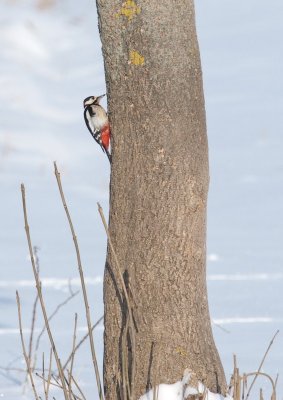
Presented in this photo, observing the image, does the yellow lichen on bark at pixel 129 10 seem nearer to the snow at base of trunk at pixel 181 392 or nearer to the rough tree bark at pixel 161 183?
the rough tree bark at pixel 161 183

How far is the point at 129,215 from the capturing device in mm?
3504

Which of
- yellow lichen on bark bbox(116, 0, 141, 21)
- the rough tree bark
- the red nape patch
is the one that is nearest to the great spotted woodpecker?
the red nape patch

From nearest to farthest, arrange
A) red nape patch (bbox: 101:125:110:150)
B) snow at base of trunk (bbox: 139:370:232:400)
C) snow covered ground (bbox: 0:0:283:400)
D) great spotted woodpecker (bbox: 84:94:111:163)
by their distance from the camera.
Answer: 1. snow at base of trunk (bbox: 139:370:232:400)
2. red nape patch (bbox: 101:125:110:150)
3. great spotted woodpecker (bbox: 84:94:111:163)
4. snow covered ground (bbox: 0:0:283:400)

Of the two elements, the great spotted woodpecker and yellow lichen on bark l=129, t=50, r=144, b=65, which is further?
the great spotted woodpecker

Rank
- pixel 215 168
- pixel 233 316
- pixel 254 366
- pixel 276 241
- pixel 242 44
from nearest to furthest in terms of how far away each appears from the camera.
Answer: pixel 254 366 < pixel 233 316 < pixel 276 241 < pixel 215 168 < pixel 242 44

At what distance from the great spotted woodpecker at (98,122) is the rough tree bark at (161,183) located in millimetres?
211

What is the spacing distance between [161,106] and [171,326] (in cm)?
67

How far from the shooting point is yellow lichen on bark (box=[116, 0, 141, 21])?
345cm

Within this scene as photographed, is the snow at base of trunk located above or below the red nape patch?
below

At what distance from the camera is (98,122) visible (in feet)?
13.5

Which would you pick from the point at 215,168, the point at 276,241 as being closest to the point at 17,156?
the point at 215,168

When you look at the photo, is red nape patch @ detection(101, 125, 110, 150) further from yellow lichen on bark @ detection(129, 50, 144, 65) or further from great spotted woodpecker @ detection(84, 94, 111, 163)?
yellow lichen on bark @ detection(129, 50, 144, 65)

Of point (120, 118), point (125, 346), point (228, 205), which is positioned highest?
point (228, 205)

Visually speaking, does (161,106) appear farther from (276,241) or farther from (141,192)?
(276,241)
